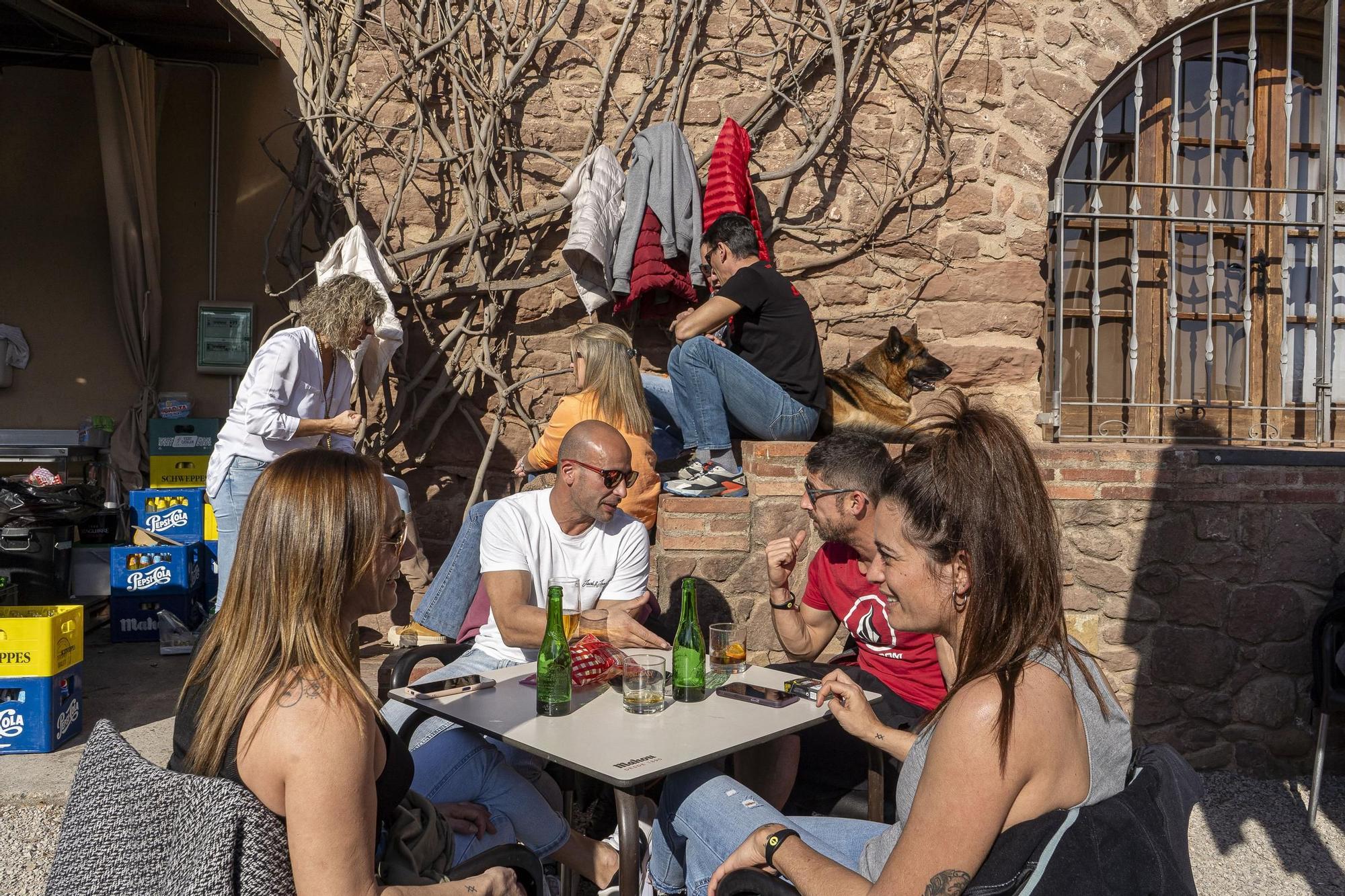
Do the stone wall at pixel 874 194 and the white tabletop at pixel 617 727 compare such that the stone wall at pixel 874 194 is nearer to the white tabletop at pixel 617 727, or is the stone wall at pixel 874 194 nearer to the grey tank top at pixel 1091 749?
the white tabletop at pixel 617 727

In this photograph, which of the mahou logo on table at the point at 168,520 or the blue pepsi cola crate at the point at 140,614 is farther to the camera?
the mahou logo on table at the point at 168,520

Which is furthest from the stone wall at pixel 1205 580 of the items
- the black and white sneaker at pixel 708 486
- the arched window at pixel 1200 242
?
the arched window at pixel 1200 242

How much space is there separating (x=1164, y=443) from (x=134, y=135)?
552 centimetres

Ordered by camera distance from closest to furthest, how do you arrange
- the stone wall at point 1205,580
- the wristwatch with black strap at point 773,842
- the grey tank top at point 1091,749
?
1. the grey tank top at point 1091,749
2. the wristwatch with black strap at point 773,842
3. the stone wall at point 1205,580

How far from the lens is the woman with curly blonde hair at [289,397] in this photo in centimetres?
379

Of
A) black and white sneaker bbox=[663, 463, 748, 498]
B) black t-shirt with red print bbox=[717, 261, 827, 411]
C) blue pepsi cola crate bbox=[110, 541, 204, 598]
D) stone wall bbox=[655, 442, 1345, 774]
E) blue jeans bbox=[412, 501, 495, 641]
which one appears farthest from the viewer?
blue pepsi cola crate bbox=[110, 541, 204, 598]

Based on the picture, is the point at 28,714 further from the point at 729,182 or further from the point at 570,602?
the point at 729,182

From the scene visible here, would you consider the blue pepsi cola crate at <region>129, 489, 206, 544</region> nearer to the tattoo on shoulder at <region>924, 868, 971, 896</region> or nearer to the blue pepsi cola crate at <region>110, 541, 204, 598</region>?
the blue pepsi cola crate at <region>110, 541, 204, 598</region>

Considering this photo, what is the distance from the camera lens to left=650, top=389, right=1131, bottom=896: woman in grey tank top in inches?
56.2

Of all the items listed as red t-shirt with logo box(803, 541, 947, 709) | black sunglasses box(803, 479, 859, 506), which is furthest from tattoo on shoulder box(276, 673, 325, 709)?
black sunglasses box(803, 479, 859, 506)

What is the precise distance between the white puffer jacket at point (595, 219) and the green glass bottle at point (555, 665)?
2.79 meters

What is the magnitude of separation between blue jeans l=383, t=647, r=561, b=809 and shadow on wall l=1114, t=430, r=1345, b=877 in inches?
98.2

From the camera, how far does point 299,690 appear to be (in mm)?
1445

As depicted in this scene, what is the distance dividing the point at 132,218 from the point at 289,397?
228 cm
